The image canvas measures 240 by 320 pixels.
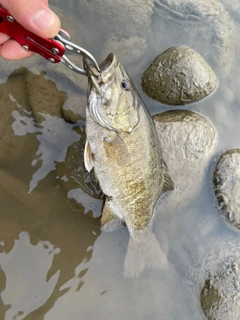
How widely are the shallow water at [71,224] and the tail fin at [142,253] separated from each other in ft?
0.43

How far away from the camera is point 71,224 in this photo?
400cm

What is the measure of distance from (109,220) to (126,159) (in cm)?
88

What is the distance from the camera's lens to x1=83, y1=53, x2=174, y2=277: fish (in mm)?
3170

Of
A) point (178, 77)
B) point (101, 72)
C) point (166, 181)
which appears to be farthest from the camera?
point (178, 77)

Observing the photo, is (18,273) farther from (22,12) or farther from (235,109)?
(235,109)

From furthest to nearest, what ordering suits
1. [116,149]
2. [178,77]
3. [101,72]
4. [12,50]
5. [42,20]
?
[178,77] < [12,50] < [116,149] < [101,72] < [42,20]

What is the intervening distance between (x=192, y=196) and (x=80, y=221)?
1.36m

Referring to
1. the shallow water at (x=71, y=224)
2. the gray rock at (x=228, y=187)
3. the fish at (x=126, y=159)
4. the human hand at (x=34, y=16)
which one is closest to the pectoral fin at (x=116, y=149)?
the fish at (x=126, y=159)

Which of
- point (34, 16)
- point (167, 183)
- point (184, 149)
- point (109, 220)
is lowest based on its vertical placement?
point (109, 220)

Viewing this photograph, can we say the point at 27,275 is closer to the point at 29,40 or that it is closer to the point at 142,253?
the point at 142,253

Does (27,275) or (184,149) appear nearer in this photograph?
(27,275)

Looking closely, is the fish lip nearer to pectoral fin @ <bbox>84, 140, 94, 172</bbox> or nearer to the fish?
the fish

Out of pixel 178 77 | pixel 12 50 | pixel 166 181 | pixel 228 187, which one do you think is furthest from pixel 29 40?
pixel 228 187

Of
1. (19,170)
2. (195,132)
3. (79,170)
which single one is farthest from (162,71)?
(19,170)
